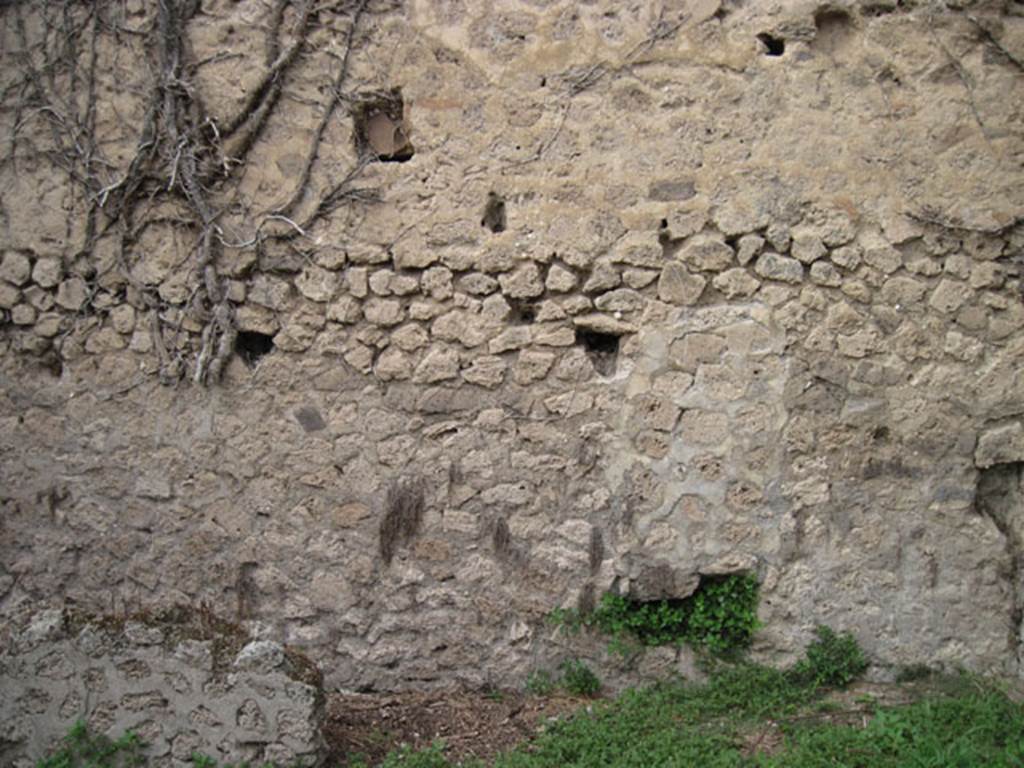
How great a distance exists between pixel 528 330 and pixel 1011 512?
213 centimetres

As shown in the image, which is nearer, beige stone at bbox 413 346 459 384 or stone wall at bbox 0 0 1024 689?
stone wall at bbox 0 0 1024 689

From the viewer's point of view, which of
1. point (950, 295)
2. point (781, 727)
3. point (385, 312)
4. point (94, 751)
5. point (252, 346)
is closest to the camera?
point (94, 751)

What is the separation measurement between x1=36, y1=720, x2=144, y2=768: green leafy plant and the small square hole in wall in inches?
97.7

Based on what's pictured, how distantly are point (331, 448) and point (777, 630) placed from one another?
202 centimetres

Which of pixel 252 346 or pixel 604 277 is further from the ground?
pixel 604 277

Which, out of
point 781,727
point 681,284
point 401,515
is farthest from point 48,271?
point 781,727

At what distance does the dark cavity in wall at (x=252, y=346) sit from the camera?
483 centimetres

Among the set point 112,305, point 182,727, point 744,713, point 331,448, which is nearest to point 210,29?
point 112,305

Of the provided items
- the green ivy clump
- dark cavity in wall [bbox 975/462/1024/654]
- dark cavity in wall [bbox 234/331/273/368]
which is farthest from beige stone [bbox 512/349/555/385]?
dark cavity in wall [bbox 975/462/1024/654]

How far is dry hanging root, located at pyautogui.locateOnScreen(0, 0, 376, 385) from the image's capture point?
185 inches

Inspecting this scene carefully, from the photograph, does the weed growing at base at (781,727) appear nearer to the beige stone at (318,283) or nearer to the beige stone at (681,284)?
the beige stone at (681,284)

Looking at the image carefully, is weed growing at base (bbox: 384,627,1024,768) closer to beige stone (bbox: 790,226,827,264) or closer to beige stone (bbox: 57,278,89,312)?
beige stone (bbox: 790,226,827,264)

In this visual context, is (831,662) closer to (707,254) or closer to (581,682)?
(581,682)

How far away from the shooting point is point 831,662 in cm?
457
